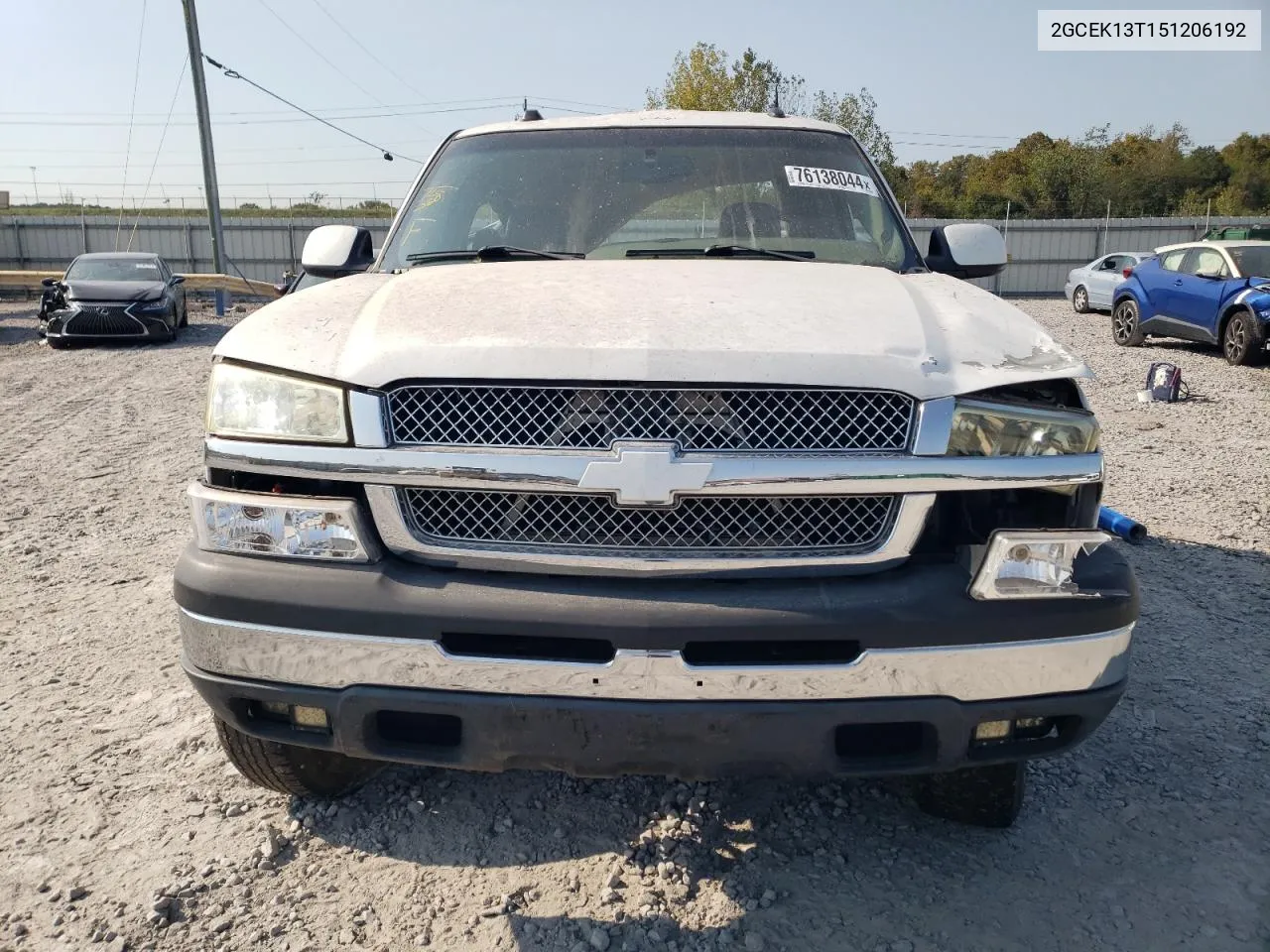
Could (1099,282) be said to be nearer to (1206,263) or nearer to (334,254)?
(1206,263)

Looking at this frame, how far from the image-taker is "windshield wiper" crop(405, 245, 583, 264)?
10.6 ft

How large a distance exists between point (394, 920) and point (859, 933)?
1.12 metres

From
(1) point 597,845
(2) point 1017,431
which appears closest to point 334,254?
(1) point 597,845

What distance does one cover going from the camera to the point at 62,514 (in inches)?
229

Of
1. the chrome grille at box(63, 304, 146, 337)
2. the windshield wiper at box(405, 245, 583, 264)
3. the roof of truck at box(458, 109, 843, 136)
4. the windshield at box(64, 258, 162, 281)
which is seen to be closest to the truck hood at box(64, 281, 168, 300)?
the chrome grille at box(63, 304, 146, 337)

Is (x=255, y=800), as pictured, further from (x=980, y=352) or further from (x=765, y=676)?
(x=980, y=352)

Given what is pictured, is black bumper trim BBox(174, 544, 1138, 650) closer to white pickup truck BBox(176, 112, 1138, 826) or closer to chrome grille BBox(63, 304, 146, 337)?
white pickup truck BBox(176, 112, 1138, 826)

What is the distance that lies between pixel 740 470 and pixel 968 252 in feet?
6.48

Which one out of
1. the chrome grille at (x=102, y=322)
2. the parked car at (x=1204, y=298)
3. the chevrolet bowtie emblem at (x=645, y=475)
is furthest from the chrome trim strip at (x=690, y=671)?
the chrome grille at (x=102, y=322)

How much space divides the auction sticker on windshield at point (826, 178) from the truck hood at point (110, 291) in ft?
46.8

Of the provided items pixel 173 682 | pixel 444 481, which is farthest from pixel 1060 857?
pixel 173 682

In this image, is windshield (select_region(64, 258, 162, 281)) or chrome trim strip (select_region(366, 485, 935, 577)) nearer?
chrome trim strip (select_region(366, 485, 935, 577))

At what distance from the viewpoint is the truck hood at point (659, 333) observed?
212cm

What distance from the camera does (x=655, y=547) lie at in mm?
2137
